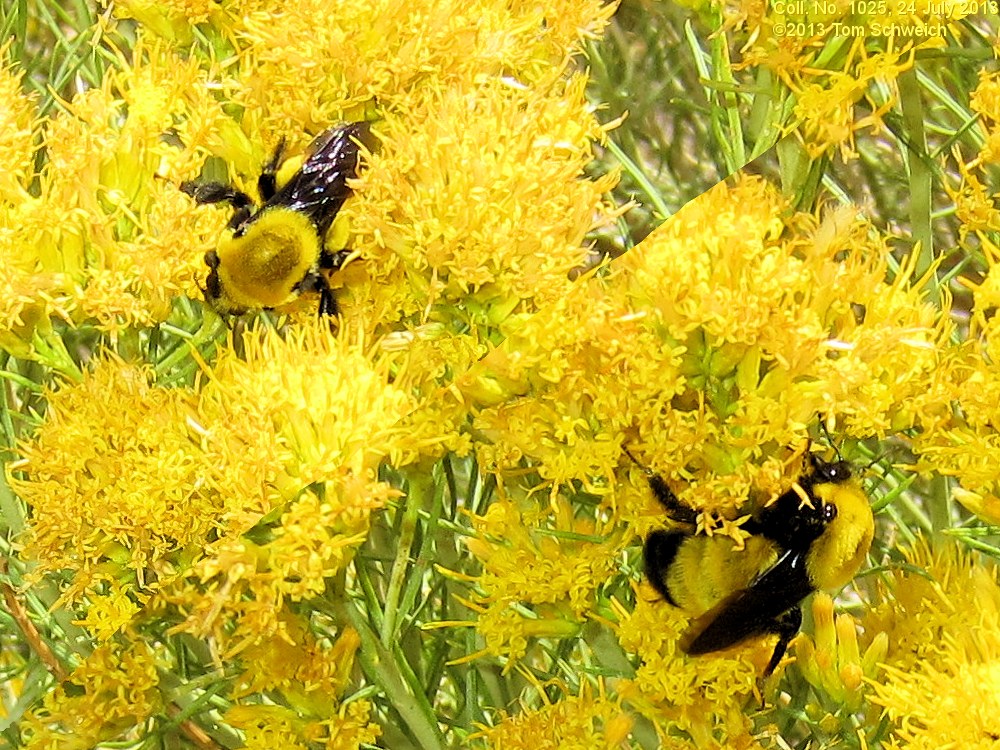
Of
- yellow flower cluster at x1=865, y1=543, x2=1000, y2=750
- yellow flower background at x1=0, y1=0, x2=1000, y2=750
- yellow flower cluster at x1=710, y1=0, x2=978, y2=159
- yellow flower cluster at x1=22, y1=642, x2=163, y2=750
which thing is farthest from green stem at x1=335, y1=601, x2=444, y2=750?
yellow flower cluster at x1=710, y1=0, x2=978, y2=159

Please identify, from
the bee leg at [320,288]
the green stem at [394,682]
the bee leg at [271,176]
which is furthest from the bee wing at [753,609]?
the bee leg at [271,176]

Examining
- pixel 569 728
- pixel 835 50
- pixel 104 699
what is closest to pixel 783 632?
pixel 569 728

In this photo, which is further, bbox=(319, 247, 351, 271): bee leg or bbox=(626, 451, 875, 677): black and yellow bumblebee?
bbox=(319, 247, 351, 271): bee leg

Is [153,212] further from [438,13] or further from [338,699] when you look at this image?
[338,699]

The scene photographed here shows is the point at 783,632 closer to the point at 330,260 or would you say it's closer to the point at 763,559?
the point at 763,559

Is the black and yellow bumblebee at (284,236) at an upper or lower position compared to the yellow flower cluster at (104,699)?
upper

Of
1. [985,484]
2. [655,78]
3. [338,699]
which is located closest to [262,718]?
[338,699]

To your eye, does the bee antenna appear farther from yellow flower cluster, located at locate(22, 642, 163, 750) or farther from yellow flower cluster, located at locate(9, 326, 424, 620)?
yellow flower cluster, located at locate(22, 642, 163, 750)

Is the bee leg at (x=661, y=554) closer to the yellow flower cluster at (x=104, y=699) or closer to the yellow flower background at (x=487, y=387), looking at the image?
the yellow flower background at (x=487, y=387)

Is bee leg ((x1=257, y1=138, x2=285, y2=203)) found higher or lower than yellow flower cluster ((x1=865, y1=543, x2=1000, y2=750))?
higher
